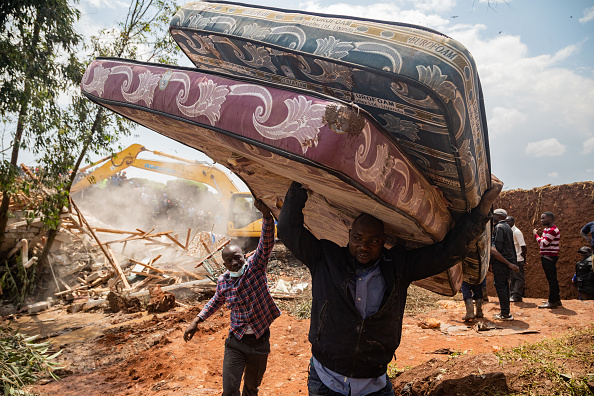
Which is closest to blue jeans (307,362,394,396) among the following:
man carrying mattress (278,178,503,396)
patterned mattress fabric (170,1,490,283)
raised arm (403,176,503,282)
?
→ man carrying mattress (278,178,503,396)

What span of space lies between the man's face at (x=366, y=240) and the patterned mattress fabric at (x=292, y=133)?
0.27ft

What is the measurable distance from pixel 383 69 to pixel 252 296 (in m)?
2.53

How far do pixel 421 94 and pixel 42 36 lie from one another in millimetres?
9359

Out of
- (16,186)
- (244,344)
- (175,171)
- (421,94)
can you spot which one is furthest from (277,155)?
(175,171)

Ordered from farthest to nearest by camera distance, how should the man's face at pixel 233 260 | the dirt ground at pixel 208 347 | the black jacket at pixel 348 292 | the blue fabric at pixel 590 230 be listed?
the blue fabric at pixel 590 230, the dirt ground at pixel 208 347, the man's face at pixel 233 260, the black jacket at pixel 348 292

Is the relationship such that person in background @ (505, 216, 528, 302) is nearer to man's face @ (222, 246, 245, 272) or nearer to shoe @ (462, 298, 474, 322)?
shoe @ (462, 298, 474, 322)

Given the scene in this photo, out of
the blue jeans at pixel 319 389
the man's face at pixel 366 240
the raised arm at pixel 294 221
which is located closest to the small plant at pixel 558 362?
the blue jeans at pixel 319 389

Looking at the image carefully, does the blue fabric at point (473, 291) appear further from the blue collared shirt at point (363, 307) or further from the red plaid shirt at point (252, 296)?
the blue collared shirt at point (363, 307)

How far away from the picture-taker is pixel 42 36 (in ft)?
26.2

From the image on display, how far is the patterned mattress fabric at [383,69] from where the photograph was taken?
1.43 metres

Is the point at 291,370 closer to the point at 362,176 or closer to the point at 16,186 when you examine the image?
the point at 362,176

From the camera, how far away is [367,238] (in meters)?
1.94

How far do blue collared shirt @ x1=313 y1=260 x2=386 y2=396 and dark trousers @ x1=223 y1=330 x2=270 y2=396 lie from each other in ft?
4.77

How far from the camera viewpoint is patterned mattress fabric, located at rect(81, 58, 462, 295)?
1.28m
